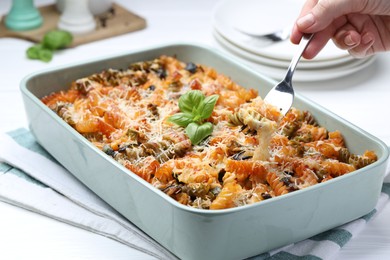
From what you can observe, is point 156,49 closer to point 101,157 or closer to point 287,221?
point 101,157

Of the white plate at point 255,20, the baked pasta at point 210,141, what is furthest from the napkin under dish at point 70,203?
the white plate at point 255,20

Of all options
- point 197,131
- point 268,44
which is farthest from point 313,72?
point 197,131

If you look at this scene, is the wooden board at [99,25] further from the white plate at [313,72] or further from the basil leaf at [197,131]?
the basil leaf at [197,131]

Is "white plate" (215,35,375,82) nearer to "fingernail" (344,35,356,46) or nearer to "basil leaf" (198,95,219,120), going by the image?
"fingernail" (344,35,356,46)

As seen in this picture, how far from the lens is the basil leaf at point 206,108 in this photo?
98.4 inches

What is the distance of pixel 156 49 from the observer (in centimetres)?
312

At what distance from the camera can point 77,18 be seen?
12.5 feet

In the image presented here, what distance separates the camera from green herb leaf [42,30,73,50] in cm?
360

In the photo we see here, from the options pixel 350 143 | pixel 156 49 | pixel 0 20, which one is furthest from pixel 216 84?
pixel 0 20

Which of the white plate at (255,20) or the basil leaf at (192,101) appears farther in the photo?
the white plate at (255,20)

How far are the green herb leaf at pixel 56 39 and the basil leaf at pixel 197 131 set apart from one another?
1382 millimetres

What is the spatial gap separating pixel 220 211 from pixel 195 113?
Result: 659 millimetres

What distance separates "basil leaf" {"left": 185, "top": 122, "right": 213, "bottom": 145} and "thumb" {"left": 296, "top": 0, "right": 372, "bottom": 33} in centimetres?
47

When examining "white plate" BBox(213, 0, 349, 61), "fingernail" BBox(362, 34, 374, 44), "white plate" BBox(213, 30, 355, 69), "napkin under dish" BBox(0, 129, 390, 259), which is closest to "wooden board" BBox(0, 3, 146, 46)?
"white plate" BBox(213, 0, 349, 61)
